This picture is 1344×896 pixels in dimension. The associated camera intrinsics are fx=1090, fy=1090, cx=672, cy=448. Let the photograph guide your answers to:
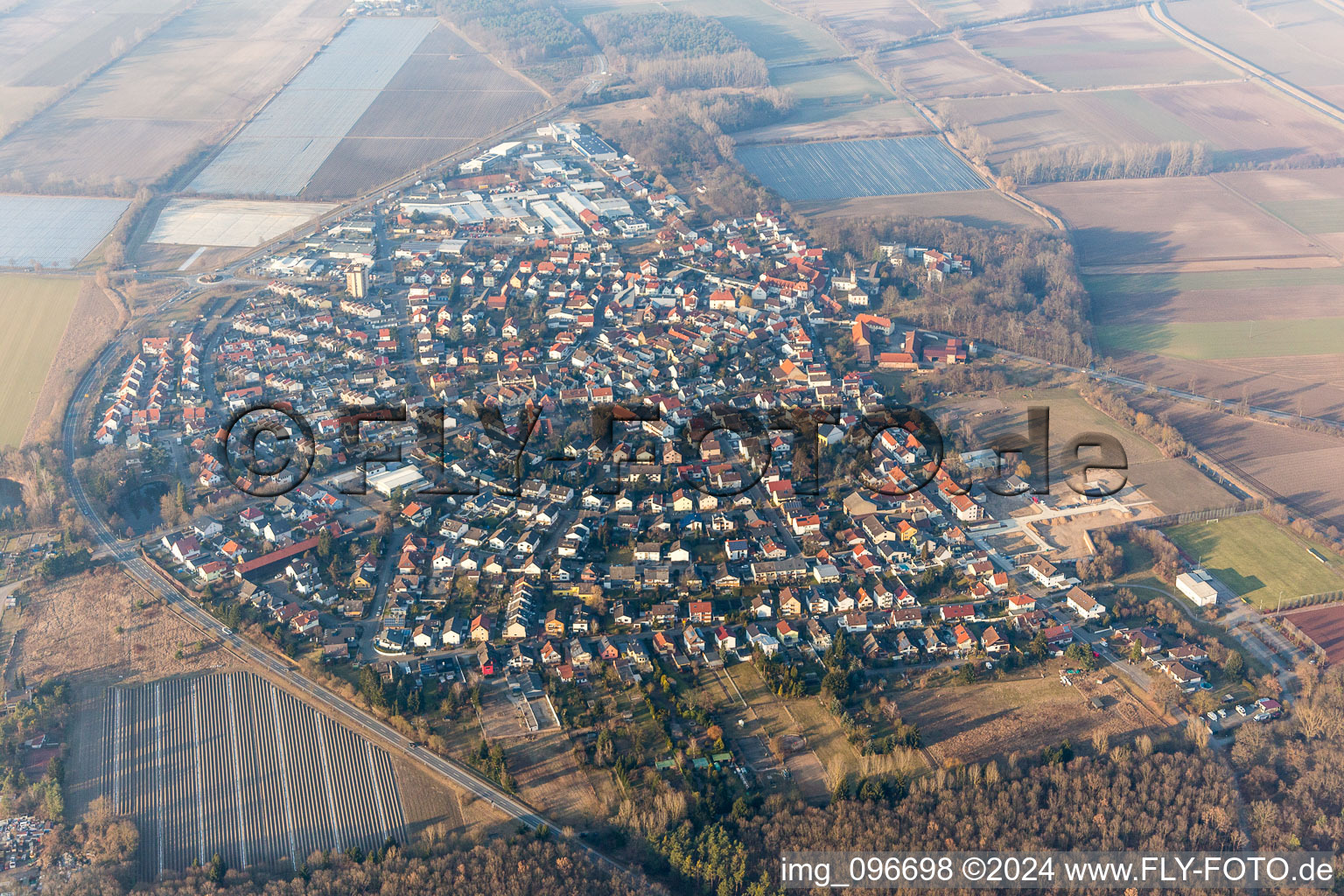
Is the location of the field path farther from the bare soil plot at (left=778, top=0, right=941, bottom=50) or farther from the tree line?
the bare soil plot at (left=778, top=0, right=941, bottom=50)

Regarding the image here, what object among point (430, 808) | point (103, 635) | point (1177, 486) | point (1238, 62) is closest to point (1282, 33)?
point (1238, 62)

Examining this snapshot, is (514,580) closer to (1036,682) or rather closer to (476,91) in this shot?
(1036,682)

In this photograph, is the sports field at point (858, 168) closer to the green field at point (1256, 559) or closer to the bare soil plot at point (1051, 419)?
the bare soil plot at point (1051, 419)

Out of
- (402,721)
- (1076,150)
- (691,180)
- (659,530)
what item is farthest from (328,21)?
(402,721)

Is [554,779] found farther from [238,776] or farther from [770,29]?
[770,29]

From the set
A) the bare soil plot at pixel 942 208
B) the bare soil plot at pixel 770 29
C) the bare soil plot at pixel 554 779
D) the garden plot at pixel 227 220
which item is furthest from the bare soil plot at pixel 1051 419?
the bare soil plot at pixel 770 29

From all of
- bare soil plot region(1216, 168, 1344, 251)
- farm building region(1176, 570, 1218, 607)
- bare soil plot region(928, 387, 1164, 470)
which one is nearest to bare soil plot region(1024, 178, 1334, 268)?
bare soil plot region(1216, 168, 1344, 251)

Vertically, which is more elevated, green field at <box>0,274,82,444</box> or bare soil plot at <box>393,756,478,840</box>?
green field at <box>0,274,82,444</box>
